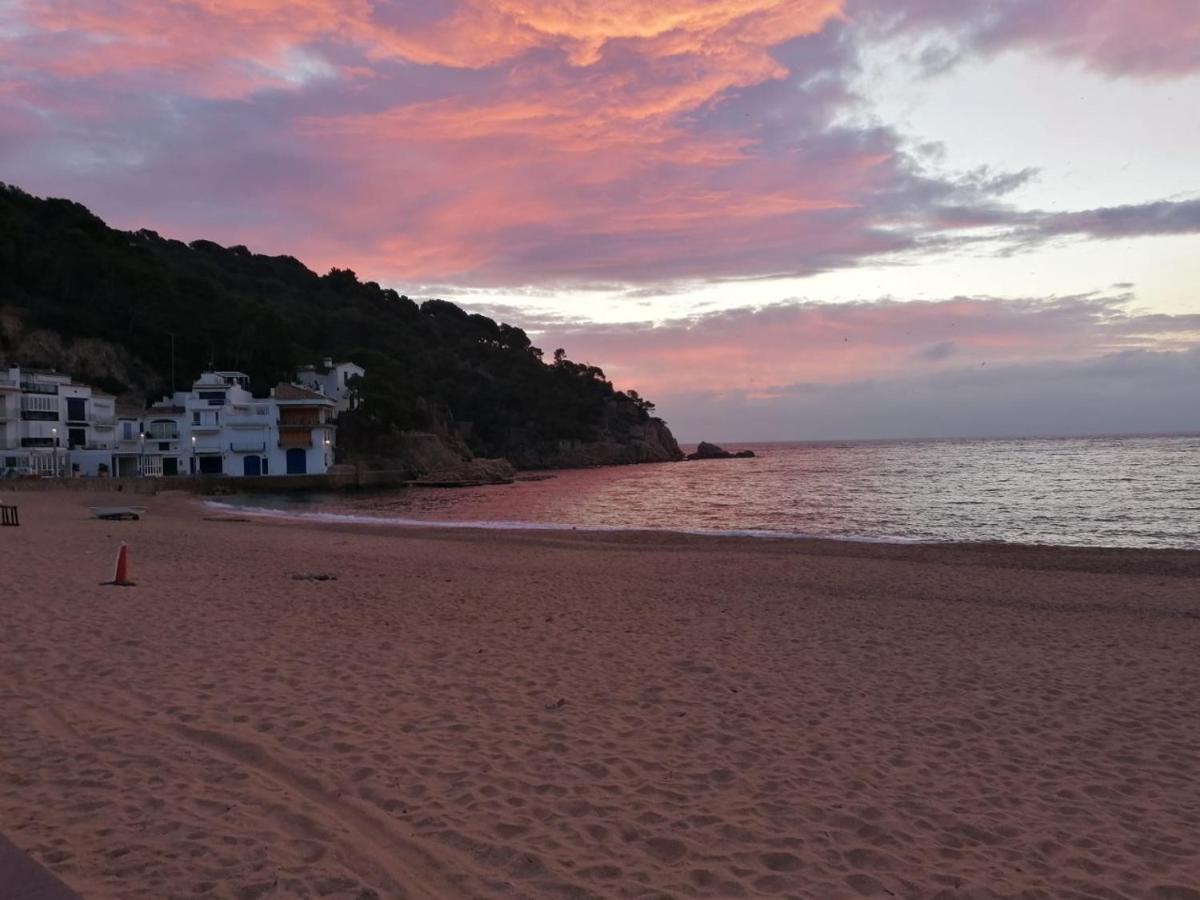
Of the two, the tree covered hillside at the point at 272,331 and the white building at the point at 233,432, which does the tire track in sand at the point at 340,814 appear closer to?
the white building at the point at 233,432

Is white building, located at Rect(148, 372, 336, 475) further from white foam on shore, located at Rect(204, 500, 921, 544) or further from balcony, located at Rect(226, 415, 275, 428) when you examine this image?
white foam on shore, located at Rect(204, 500, 921, 544)

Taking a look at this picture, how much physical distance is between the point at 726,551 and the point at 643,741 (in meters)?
17.4

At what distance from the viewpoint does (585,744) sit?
645 centimetres

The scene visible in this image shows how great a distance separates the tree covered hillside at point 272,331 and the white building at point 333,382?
Result: 2.48m

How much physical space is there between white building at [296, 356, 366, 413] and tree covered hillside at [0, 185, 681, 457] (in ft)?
8.13

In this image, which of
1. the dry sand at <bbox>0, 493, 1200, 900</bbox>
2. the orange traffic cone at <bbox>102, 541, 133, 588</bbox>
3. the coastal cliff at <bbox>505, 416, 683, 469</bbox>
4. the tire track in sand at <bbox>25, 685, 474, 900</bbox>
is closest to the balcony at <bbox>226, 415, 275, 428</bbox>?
the coastal cliff at <bbox>505, 416, 683, 469</bbox>

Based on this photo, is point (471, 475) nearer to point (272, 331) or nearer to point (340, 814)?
point (272, 331)

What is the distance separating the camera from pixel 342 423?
78625mm

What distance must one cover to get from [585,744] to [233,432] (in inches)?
2682

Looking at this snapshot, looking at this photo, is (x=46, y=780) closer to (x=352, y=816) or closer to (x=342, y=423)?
(x=352, y=816)

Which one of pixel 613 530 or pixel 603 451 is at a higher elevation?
pixel 603 451

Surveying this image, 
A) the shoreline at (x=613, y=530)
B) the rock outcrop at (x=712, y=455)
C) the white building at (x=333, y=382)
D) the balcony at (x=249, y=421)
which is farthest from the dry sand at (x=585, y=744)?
the rock outcrop at (x=712, y=455)

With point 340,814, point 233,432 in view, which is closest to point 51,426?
point 233,432

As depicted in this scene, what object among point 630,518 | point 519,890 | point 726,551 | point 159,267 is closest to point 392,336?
point 159,267
